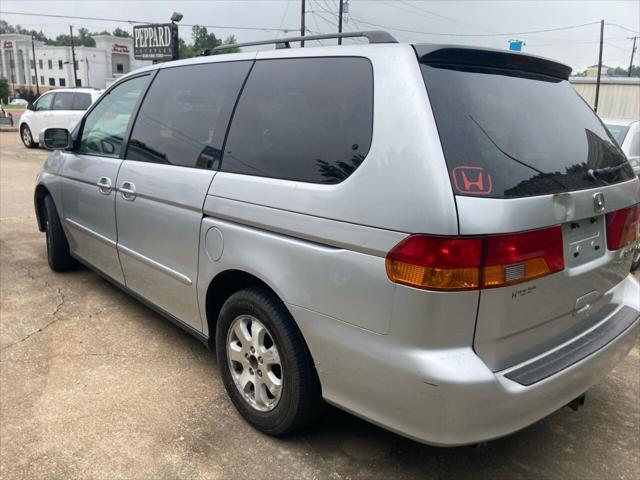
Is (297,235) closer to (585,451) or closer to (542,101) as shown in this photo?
(542,101)

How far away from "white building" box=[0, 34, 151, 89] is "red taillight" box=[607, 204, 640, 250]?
99102 mm

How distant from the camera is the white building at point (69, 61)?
94.8 m

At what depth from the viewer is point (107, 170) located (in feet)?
12.0

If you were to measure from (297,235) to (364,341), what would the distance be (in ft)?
1.70

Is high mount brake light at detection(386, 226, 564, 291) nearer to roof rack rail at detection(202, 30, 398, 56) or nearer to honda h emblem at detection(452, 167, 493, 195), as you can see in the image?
honda h emblem at detection(452, 167, 493, 195)

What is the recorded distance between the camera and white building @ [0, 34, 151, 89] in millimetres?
94750

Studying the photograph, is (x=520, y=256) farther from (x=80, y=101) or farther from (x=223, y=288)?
(x=80, y=101)

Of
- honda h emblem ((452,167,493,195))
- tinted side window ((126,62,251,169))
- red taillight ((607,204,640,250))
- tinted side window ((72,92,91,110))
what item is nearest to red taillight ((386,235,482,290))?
honda h emblem ((452,167,493,195))

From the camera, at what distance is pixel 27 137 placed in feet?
54.1

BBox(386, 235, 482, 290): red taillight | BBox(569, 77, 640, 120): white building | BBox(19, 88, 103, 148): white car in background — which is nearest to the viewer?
BBox(386, 235, 482, 290): red taillight

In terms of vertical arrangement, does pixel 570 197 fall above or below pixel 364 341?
above

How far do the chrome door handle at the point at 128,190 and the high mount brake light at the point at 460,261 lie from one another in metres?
2.03

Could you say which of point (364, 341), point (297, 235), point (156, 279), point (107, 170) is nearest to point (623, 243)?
point (364, 341)

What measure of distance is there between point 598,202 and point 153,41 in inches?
859
